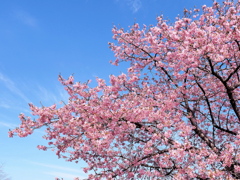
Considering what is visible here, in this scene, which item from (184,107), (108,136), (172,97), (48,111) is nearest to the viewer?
(108,136)

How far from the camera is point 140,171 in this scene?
10484mm

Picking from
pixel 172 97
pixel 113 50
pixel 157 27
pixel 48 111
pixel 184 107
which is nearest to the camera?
pixel 48 111

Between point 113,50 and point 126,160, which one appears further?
point 113,50

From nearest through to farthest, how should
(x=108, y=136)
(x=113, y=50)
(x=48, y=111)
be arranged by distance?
1. (x=108, y=136)
2. (x=48, y=111)
3. (x=113, y=50)

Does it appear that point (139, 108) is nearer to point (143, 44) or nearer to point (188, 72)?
point (188, 72)

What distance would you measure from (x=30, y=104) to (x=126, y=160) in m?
4.56

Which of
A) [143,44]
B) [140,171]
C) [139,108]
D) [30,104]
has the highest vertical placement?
[143,44]

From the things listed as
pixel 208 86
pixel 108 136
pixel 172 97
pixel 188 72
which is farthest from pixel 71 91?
pixel 208 86

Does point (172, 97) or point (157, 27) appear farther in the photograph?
point (157, 27)

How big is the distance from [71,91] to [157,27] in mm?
6258

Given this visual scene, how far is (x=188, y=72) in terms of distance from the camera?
11.6 m

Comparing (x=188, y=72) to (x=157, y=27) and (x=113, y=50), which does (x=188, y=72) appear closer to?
(x=157, y=27)

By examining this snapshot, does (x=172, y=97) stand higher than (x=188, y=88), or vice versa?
(x=188, y=88)

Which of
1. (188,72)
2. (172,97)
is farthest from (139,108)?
(188,72)
